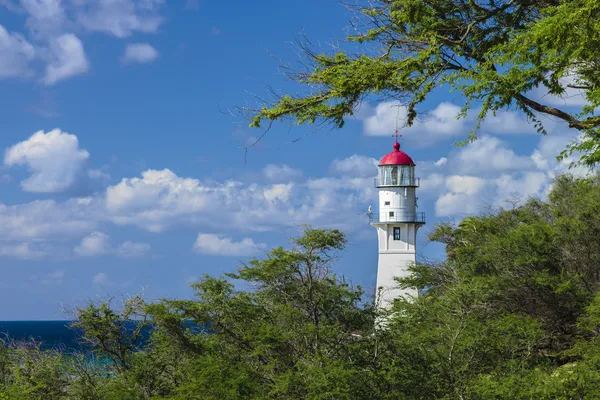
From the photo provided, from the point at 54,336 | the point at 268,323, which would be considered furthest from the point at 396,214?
the point at 54,336

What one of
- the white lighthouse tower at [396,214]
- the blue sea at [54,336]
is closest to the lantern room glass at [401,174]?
the white lighthouse tower at [396,214]

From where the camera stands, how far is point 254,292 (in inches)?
633

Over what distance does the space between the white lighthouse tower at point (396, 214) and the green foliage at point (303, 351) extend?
15.4m

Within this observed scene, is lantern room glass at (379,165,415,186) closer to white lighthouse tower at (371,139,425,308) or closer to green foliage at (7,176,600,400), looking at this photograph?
white lighthouse tower at (371,139,425,308)

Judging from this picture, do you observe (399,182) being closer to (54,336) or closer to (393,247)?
(393,247)

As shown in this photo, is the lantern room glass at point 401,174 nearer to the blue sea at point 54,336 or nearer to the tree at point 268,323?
the blue sea at point 54,336

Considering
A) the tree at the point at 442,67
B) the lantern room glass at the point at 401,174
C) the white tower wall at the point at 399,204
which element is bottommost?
the tree at the point at 442,67

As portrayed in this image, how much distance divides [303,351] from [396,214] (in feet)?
66.7

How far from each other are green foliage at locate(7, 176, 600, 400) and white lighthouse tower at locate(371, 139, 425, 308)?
15360 mm

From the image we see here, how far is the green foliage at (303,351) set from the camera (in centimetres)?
1376

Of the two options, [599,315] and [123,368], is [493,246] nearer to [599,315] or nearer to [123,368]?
[599,315]

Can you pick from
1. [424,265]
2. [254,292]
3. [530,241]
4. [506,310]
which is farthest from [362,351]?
[424,265]

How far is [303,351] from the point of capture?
49.0 feet

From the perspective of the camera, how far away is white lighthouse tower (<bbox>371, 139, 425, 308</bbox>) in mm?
34562
